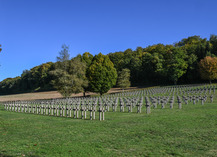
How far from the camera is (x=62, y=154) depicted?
6.19 m

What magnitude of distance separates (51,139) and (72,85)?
39.3m

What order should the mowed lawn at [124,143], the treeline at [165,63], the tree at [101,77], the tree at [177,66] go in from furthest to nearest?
the treeline at [165,63] < the tree at [177,66] < the tree at [101,77] < the mowed lawn at [124,143]

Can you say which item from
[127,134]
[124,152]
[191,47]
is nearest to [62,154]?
[124,152]

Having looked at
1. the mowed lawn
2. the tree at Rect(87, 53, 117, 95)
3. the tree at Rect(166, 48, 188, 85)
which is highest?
the tree at Rect(166, 48, 188, 85)

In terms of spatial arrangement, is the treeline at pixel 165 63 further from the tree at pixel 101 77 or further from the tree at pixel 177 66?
the tree at pixel 101 77

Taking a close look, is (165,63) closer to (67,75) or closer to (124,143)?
(67,75)

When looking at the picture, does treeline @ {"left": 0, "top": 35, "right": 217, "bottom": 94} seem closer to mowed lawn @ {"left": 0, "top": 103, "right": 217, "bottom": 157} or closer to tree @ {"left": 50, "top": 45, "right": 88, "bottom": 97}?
tree @ {"left": 50, "top": 45, "right": 88, "bottom": 97}

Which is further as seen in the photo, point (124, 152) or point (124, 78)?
point (124, 78)

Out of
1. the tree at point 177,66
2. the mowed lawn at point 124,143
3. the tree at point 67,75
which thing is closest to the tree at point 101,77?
the tree at point 67,75

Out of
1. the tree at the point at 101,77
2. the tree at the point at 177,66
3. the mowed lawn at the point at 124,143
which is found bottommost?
the mowed lawn at the point at 124,143

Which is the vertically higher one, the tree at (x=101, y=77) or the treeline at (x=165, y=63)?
the treeline at (x=165, y=63)

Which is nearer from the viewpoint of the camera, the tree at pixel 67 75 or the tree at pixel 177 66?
the tree at pixel 67 75

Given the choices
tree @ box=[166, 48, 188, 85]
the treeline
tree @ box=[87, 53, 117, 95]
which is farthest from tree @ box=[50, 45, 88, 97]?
tree @ box=[166, 48, 188, 85]

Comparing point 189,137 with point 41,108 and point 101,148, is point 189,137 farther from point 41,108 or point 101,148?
point 41,108
